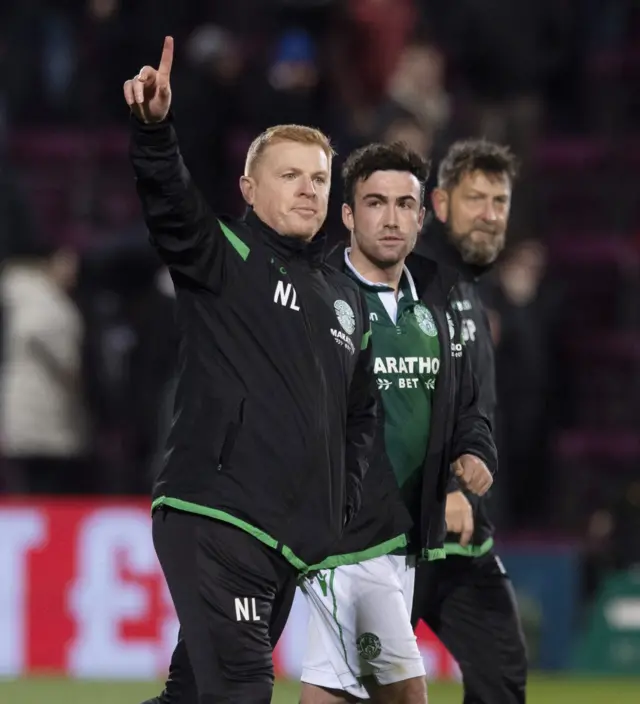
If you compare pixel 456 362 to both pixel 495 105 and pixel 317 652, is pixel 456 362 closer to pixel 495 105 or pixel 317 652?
pixel 317 652

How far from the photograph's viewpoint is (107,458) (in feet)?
38.0

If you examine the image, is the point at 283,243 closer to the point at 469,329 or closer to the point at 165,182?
the point at 165,182

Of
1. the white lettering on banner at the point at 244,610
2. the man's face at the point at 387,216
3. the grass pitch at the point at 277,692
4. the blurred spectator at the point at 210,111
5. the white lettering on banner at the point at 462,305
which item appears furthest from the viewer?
the blurred spectator at the point at 210,111

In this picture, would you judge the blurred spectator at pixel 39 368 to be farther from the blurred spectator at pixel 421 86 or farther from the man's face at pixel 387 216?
the man's face at pixel 387 216

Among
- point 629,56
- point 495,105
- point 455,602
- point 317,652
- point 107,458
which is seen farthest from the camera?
point 629,56

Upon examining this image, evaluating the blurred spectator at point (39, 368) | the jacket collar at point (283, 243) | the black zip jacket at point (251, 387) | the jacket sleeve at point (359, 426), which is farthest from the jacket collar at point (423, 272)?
the blurred spectator at point (39, 368)

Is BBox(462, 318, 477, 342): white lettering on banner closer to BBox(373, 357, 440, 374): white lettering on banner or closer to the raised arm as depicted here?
BBox(373, 357, 440, 374): white lettering on banner

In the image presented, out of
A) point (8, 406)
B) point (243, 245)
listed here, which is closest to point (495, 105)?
point (8, 406)

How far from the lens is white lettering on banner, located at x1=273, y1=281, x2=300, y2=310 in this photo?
5266mm

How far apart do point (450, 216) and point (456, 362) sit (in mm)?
815

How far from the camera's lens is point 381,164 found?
6070 millimetres

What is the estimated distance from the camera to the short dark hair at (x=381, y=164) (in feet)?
19.9

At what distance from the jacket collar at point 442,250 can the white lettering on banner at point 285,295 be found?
140 cm

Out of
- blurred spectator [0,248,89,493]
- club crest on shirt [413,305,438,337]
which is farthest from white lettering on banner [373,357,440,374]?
blurred spectator [0,248,89,493]
